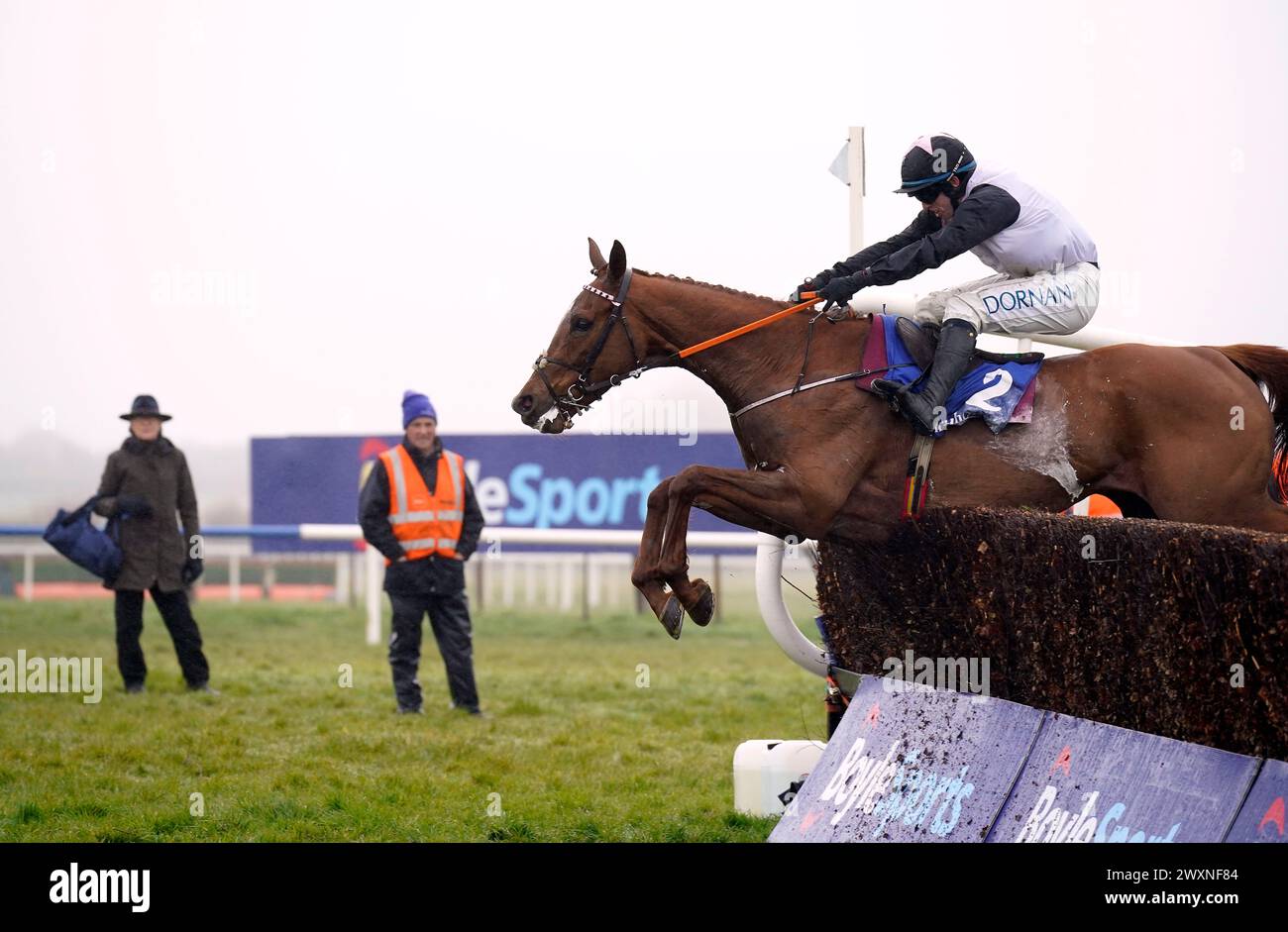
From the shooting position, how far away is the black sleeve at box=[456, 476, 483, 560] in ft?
28.9

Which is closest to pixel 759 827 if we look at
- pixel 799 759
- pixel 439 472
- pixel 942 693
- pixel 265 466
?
pixel 799 759

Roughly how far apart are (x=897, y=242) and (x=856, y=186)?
438 millimetres

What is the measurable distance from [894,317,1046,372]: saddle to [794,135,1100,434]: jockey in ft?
0.28

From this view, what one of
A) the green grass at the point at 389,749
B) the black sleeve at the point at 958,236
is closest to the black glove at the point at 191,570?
the green grass at the point at 389,749

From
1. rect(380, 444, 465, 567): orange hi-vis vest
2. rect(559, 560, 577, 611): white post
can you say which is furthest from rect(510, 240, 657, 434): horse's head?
rect(559, 560, 577, 611): white post

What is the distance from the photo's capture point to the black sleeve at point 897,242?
5.59 meters

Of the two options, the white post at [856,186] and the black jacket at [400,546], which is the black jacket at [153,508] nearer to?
the black jacket at [400,546]

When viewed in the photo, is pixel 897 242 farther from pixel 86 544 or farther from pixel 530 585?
pixel 530 585

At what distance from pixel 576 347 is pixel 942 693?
1991 millimetres

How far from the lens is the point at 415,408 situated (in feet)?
29.1

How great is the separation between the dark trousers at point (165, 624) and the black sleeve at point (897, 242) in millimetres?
5741

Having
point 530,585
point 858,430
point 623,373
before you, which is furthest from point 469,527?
point 530,585

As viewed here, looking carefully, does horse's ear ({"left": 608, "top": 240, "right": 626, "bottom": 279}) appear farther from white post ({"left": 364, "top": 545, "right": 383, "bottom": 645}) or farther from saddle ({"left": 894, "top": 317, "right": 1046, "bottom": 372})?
white post ({"left": 364, "top": 545, "right": 383, "bottom": 645})
